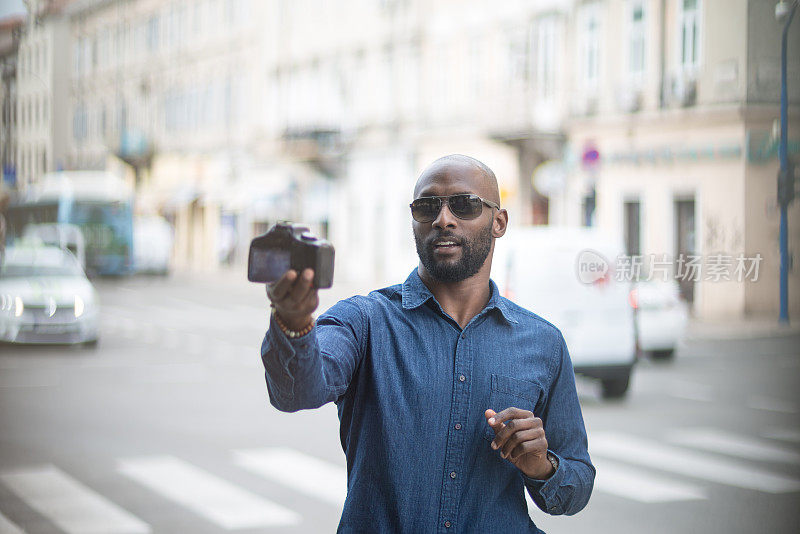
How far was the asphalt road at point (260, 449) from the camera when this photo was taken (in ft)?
23.1

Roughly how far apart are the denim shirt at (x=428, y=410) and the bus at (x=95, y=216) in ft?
38.7

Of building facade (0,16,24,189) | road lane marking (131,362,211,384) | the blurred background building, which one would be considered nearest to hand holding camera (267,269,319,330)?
the blurred background building

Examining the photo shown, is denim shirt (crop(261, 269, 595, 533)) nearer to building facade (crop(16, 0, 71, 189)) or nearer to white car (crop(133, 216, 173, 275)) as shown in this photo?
building facade (crop(16, 0, 71, 189))

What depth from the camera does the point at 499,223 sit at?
9.29ft

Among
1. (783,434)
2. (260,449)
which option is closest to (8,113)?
(260,449)

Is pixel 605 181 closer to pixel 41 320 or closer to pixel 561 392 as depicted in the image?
pixel 41 320

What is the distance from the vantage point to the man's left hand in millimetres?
2406

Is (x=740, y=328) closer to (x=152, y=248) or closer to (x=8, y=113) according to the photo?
(x=8, y=113)

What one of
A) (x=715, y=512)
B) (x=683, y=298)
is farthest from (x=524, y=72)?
(x=715, y=512)

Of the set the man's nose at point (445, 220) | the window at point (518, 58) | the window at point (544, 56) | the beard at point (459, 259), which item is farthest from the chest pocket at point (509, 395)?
the window at point (518, 58)

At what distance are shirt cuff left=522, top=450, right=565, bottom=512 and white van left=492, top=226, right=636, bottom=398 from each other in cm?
998

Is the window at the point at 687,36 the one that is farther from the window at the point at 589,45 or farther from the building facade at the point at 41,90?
the building facade at the point at 41,90

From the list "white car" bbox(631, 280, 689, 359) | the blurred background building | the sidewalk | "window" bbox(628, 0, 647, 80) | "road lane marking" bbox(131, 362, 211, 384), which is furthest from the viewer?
"window" bbox(628, 0, 647, 80)

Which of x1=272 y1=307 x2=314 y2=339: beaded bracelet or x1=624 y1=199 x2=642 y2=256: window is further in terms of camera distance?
x1=624 y1=199 x2=642 y2=256: window
